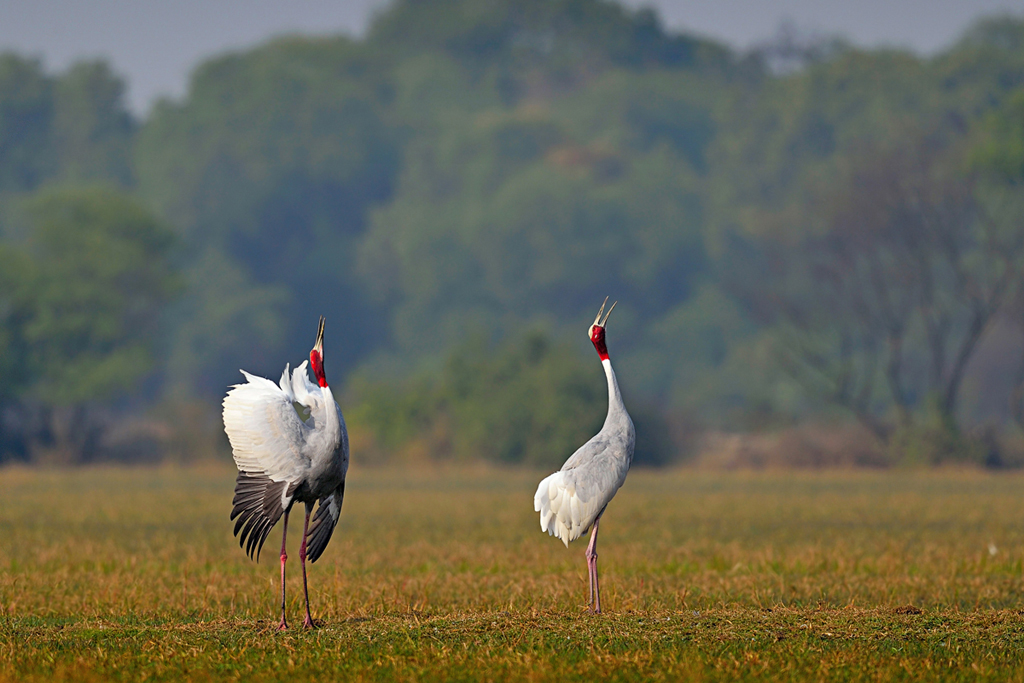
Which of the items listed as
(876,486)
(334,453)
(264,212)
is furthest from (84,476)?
(264,212)

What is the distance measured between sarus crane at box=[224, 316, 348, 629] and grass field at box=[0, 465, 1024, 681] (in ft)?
2.82

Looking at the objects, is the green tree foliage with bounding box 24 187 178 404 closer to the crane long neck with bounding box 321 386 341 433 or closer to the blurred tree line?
the blurred tree line

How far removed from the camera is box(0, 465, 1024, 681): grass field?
905 centimetres

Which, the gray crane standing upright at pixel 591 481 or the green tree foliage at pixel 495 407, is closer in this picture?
the gray crane standing upright at pixel 591 481

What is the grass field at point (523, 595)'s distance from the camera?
29.7 feet

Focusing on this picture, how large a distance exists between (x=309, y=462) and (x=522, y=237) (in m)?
69.5

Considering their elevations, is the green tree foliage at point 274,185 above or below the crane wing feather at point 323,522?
above

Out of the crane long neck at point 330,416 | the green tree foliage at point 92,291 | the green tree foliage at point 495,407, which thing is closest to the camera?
the crane long neck at point 330,416

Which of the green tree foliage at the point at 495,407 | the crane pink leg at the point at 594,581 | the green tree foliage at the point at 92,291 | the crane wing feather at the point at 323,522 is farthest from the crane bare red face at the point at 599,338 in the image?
the green tree foliage at the point at 92,291

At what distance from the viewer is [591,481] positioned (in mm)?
11203

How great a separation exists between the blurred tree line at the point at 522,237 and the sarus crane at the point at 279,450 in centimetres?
3232

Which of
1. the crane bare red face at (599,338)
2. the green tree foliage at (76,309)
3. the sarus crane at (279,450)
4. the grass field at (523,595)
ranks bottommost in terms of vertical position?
the grass field at (523,595)

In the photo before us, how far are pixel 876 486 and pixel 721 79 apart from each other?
72.1 m

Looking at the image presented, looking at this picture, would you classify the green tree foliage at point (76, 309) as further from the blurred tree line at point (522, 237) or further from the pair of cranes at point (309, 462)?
the pair of cranes at point (309, 462)
